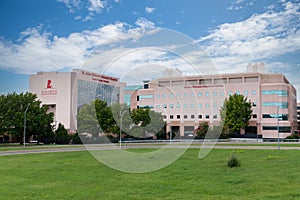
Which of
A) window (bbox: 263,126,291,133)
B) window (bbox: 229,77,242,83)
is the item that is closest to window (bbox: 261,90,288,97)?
window (bbox: 229,77,242,83)

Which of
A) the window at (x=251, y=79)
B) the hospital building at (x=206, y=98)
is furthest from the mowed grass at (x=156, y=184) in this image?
the window at (x=251, y=79)

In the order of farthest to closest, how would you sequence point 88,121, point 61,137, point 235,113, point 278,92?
1. point 278,92
2. point 235,113
3. point 61,137
4. point 88,121

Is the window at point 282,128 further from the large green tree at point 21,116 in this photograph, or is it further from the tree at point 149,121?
the large green tree at point 21,116

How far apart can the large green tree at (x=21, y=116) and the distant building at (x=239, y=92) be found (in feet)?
88.6

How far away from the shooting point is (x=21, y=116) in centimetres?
6153

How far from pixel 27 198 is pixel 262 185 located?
9.59m

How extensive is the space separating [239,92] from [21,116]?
5845 centimetres

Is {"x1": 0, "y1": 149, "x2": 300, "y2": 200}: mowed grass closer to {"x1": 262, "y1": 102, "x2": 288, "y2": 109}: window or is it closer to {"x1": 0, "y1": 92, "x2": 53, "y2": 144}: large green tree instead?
{"x1": 0, "y1": 92, "x2": 53, "y2": 144}: large green tree

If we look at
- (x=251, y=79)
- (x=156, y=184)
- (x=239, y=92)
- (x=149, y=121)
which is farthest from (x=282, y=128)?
(x=156, y=184)

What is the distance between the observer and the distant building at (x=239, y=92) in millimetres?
88438

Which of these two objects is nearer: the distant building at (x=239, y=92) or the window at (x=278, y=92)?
the distant building at (x=239, y=92)

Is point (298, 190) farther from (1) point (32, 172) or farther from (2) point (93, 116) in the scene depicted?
(2) point (93, 116)

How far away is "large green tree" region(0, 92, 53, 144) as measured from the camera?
6094cm

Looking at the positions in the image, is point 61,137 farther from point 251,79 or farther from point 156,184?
point 156,184
